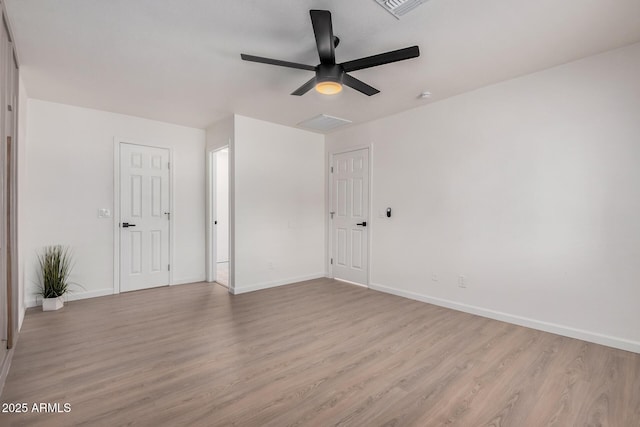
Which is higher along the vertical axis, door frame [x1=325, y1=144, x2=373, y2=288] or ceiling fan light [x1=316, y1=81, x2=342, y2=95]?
ceiling fan light [x1=316, y1=81, x2=342, y2=95]

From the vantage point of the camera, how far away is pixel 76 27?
2.33 metres

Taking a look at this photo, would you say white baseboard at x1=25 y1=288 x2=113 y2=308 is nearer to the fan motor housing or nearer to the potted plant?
the potted plant

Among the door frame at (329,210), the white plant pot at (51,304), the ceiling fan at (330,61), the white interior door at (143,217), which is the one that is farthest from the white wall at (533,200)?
the white plant pot at (51,304)

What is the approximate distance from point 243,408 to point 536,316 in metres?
2.99

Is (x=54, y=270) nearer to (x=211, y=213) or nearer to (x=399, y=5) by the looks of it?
(x=211, y=213)

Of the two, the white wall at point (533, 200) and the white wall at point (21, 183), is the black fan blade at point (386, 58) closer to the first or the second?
the white wall at point (533, 200)

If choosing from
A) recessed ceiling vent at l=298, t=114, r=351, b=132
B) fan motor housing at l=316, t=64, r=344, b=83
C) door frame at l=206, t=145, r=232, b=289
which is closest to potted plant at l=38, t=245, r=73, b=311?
door frame at l=206, t=145, r=232, b=289

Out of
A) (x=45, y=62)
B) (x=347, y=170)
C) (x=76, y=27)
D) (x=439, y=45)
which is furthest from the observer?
(x=347, y=170)

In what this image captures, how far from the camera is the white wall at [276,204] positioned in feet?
15.0

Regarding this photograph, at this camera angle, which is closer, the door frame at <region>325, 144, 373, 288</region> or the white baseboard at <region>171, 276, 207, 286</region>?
the door frame at <region>325, 144, 373, 288</region>

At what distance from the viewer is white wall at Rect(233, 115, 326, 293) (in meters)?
4.56

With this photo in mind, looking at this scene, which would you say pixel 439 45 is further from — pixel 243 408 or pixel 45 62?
pixel 45 62

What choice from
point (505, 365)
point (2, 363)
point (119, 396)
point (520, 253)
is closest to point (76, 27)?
point (2, 363)

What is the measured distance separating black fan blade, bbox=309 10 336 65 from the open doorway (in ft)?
9.52
